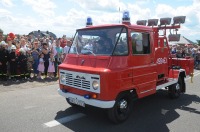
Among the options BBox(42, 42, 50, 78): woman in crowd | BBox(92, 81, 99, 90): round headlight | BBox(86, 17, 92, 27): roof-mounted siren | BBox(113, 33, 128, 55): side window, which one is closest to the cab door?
BBox(113, 33, 128, 55): side window

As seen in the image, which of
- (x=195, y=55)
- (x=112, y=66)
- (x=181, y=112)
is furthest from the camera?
(x=195, y=55)

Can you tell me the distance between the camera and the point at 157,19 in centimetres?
841

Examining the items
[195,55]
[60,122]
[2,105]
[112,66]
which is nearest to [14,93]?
[2,105]

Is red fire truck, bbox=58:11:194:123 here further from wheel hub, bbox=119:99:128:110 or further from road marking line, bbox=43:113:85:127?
road marking line, bbox=43:113:85:127

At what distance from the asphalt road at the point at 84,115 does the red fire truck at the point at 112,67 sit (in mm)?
436

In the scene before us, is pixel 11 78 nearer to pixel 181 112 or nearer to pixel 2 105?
pixel 2 105

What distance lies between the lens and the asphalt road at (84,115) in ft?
18.2

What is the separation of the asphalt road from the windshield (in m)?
1.76

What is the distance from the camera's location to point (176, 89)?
8.38 m

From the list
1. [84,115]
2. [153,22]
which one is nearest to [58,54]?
[153,22]

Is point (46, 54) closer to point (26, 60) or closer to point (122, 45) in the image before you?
point (26, 60)

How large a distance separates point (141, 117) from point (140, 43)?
2006 millimetres

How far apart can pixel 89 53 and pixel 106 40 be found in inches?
21.9

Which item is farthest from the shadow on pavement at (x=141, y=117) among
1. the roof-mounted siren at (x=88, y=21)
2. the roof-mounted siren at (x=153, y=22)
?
the roof-mounted siren at (x=153, y=22)
